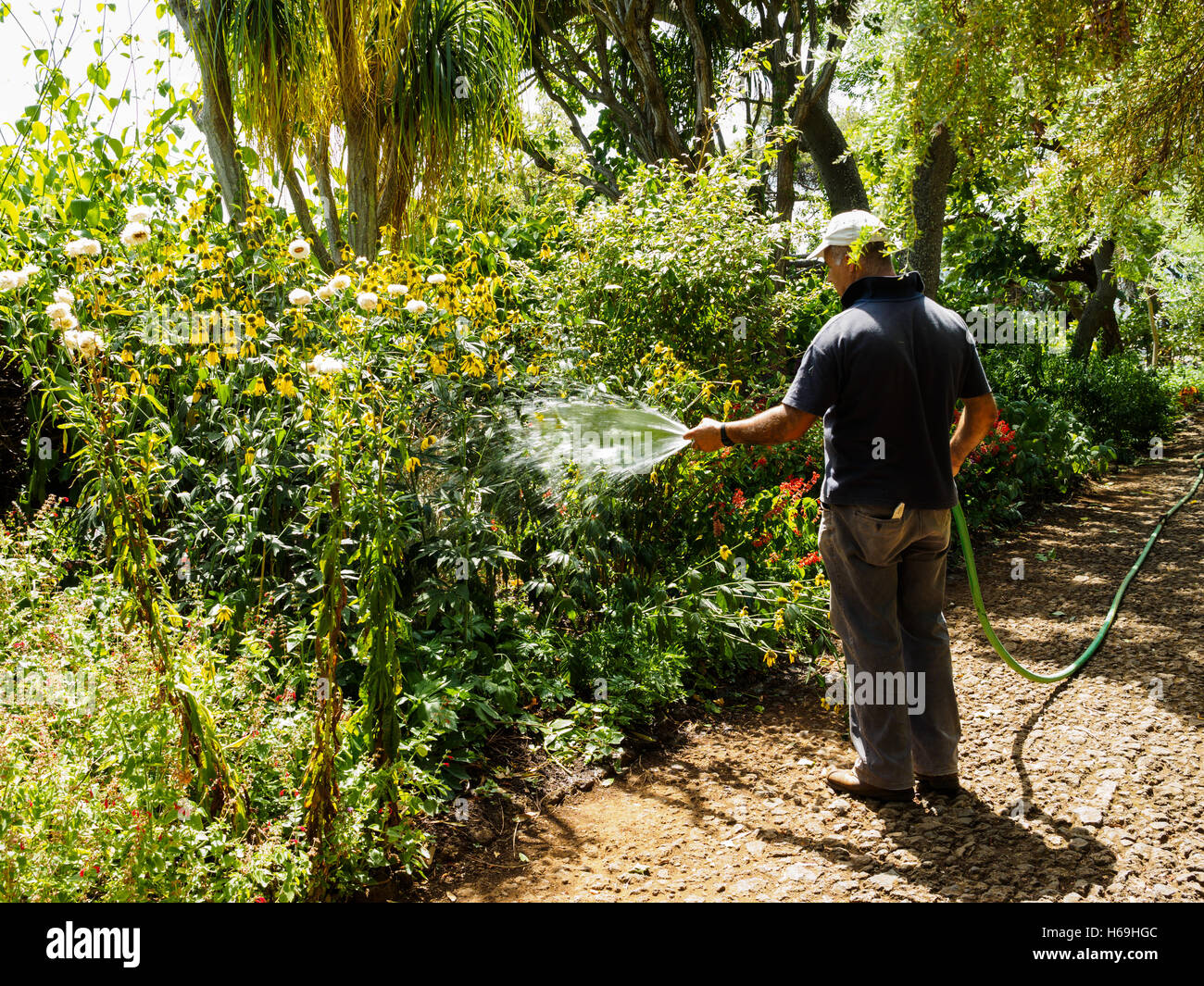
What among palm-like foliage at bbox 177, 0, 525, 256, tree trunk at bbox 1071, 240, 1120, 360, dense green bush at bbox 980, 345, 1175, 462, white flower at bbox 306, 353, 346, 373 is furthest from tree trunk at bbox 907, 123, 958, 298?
tree trunk at bbox 1071, 240, 1120, 360

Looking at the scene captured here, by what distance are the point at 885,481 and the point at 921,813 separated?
3.57 ft

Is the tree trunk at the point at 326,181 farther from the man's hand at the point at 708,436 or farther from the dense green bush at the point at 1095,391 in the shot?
the dense green bush at the point at 1095,391

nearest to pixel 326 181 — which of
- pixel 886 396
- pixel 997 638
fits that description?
pixel 886 396

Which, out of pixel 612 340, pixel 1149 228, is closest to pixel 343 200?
pixel 612 340

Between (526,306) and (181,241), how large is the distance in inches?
65.7

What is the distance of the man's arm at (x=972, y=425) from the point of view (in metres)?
3.27

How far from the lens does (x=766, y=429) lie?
309 centimetres

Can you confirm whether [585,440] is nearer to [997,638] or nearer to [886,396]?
[886,396]

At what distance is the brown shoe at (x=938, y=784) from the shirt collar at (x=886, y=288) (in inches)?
63.0

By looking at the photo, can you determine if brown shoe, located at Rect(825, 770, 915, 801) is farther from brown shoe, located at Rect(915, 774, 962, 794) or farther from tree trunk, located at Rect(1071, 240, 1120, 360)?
tree trunk, located at Rect(1071, 240, 1120, 360)

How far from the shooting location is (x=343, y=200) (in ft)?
19.5

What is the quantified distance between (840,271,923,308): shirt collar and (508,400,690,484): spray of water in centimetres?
97

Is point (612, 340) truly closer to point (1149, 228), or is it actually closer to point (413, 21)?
point (413, 21)

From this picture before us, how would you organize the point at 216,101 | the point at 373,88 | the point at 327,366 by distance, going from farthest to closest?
the point at 373,88
the point at 216,101
the point at 327,366
